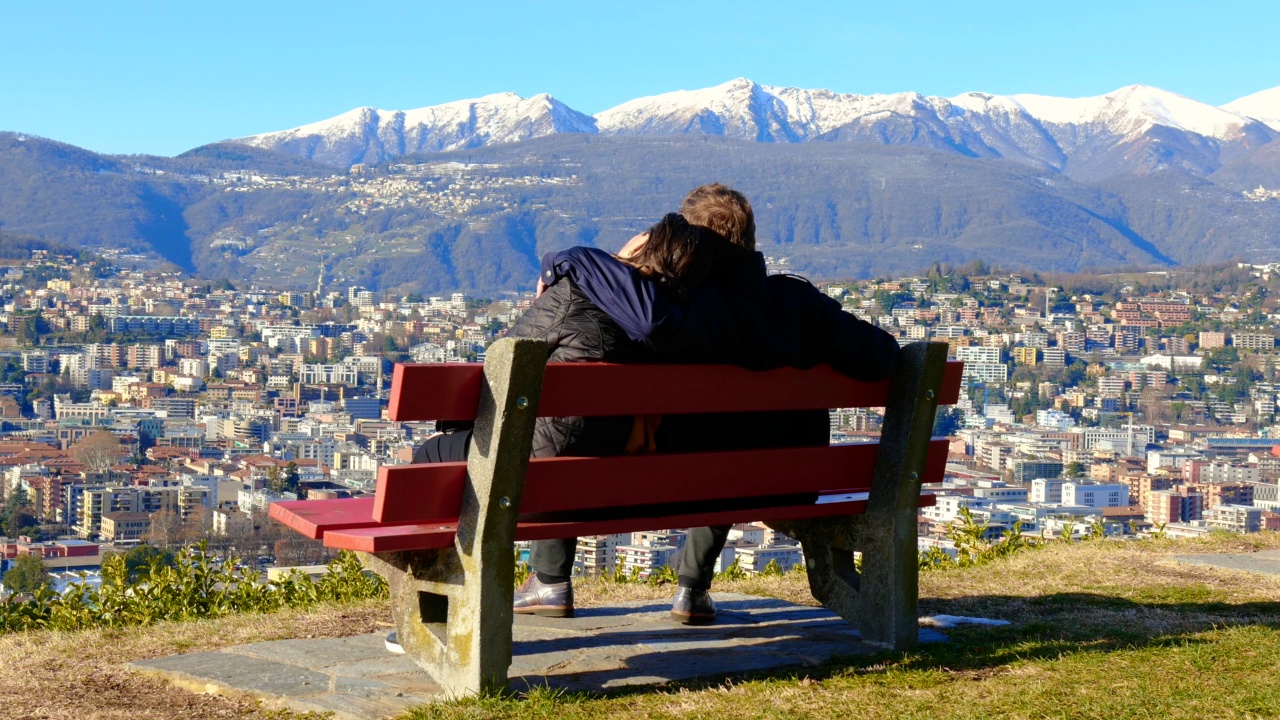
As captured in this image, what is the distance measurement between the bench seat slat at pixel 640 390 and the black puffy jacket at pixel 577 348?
0.10m

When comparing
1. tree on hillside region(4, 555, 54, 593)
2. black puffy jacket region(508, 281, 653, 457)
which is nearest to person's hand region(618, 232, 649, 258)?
black puffy jacket region(508, 281, 653, 457)

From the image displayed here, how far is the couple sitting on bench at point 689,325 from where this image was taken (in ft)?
9.87

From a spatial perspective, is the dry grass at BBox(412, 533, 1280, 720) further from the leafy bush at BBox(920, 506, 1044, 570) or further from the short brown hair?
the leafy bush at BBox(920, 506, 1044, 570)

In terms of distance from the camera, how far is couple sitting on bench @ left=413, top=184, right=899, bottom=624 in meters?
3.01

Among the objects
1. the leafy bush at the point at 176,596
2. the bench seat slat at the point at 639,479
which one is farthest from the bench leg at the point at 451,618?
the leafy bush at the point at 176,596

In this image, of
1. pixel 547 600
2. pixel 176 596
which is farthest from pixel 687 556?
pixel 176 596

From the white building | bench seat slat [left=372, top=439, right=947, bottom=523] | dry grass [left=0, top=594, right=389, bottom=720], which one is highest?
bench seat slat [left=372, top=439, right=947, bottom=523]

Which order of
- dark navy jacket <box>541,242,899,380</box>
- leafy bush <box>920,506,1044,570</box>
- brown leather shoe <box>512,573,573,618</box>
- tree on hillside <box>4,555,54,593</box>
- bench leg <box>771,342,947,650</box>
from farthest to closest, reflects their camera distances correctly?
tree on hillside <box>4,555,54,593</box>
leafy bush <box>920,506,1044,570</box>
brown leather shoe <box>512,573,573,618</box>
bench leg <box>771,342,947,650</box>
dark navy jacket <box>541,242,899,380</box>

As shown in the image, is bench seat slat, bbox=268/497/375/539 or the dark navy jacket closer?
bench seat slat, bbox=268/497/375/539

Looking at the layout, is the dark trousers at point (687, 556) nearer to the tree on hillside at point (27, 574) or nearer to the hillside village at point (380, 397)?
the tree on hillside at point (27, 574)

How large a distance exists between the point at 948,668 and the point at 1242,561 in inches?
98.0

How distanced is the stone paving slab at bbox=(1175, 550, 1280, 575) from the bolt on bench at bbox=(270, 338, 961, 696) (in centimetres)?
191

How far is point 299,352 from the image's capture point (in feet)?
318

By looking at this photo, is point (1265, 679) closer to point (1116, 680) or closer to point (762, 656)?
point (1116, 680)
